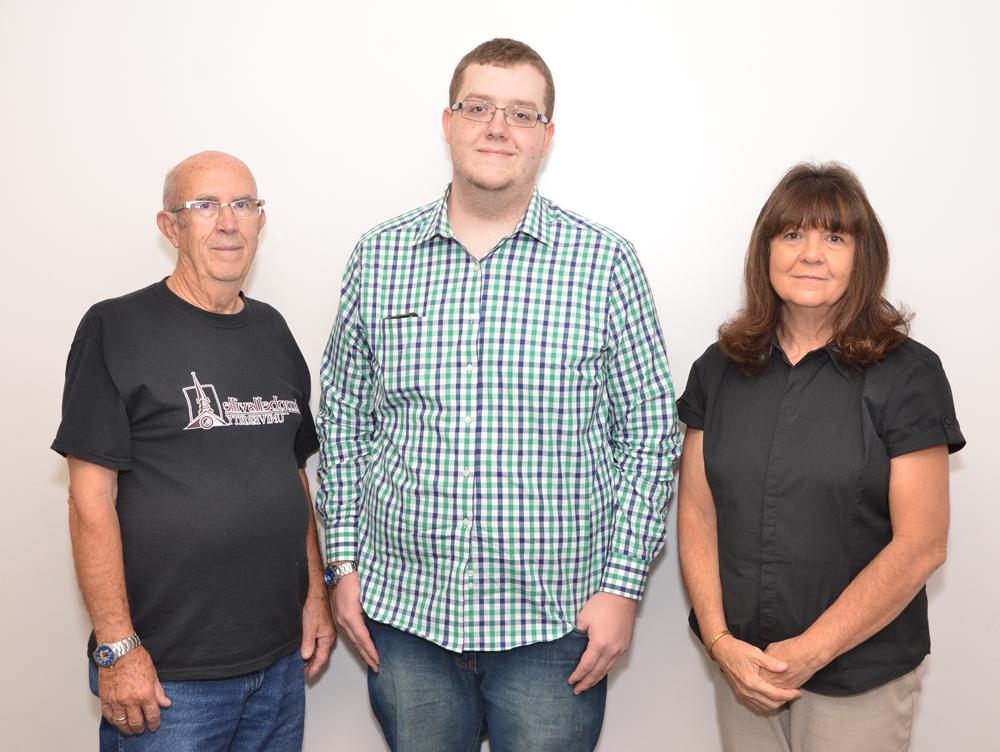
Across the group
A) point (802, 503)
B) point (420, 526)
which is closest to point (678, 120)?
point (802, 503)

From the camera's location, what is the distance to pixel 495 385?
6.42ft

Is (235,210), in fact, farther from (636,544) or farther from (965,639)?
(965,639)

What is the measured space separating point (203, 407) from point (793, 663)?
1390mm

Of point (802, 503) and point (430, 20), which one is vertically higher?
point (430, 20)

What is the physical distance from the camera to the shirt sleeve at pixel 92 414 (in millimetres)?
1799

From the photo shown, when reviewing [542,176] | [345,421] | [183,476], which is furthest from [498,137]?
[183,476]

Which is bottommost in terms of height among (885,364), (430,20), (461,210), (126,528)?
(126,528)

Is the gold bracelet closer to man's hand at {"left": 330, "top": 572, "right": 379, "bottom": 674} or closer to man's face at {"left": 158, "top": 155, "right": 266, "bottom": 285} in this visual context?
man's hand at {"left": 330, "top": 572, "right": 379, "bottom": 674}

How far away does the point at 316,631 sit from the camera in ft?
7.34

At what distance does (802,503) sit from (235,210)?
56.8 inches

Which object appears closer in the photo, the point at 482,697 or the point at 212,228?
the point at 212,228

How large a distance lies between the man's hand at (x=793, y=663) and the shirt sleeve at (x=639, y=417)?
0.32 m

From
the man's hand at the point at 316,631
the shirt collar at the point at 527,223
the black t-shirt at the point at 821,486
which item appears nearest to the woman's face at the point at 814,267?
the black t-shirt at the point at 821,486

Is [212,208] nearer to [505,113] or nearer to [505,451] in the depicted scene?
[505,113]
